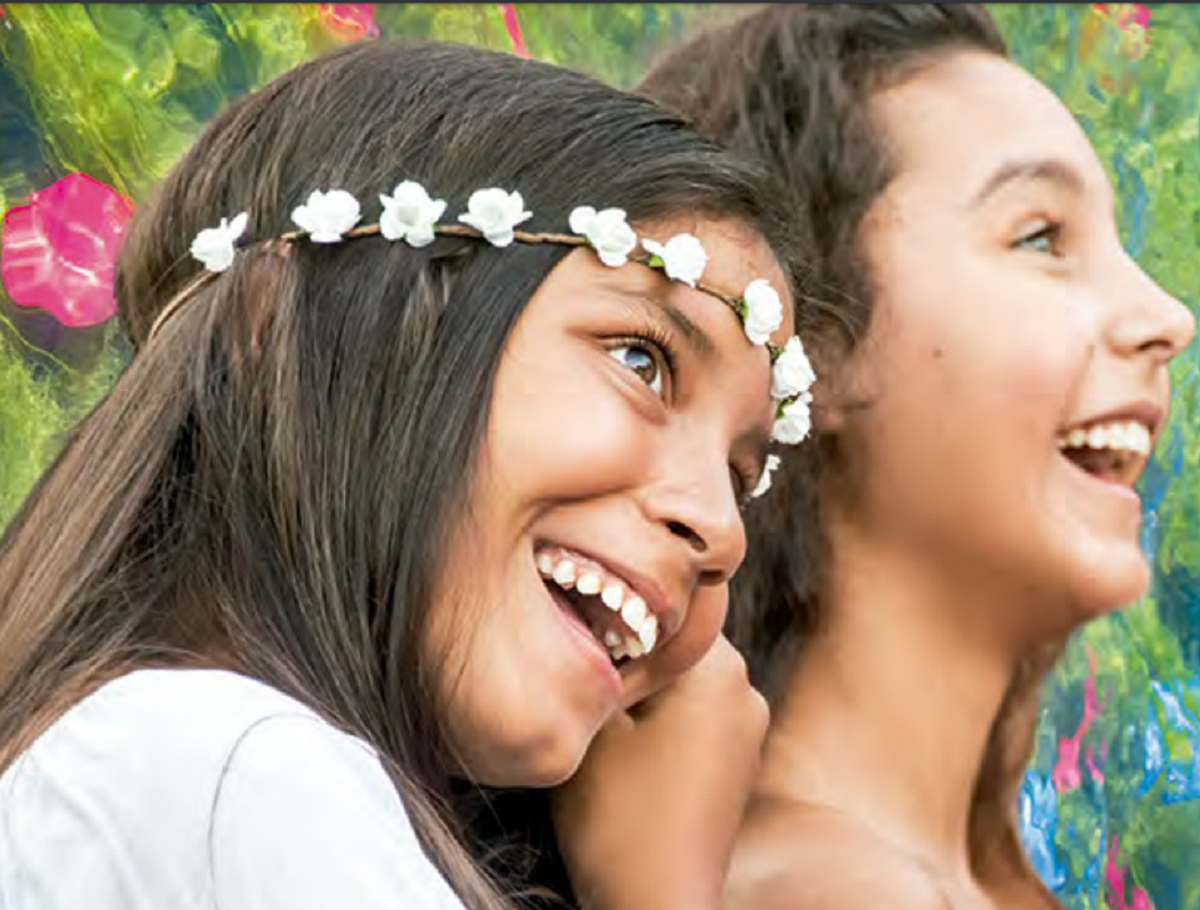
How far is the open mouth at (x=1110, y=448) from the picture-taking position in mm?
1904

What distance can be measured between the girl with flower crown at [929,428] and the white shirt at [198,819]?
0.66 metres

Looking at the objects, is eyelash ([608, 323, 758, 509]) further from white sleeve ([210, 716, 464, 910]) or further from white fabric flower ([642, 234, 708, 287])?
white sleeve ([210, 716, 464, 910])

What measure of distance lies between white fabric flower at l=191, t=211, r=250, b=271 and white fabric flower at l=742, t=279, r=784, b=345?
12.3 inches

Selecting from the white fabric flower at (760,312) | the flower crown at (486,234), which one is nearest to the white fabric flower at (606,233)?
the flower crown at (486,234)

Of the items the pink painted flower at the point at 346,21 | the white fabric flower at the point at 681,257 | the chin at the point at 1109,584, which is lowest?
the chin at the point at 1109,584

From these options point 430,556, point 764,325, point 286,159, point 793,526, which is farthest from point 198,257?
point 793,526

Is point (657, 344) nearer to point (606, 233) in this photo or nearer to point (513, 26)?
point (606, 233)

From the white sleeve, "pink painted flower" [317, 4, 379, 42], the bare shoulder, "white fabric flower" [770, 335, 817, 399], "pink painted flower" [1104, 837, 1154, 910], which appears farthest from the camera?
"pink painted flower" [317, 4, 379, 42]

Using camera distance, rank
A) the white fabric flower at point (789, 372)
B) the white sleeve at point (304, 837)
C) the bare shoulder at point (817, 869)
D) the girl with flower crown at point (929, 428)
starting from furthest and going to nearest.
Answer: the girl with flower crown at point (929, 428) < the bare shoulder at point (817, 869) < the white fabric flower at point (789, 372) < the white sleeve at point (304, 837)

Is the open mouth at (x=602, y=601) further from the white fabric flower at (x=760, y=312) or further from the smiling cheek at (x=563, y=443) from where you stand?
the white fabric flower at (x=760, y=312)

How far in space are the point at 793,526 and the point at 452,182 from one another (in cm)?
57

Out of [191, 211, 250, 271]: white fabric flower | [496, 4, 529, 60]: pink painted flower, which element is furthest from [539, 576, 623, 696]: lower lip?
[496, 4, 529, 60]: pink painted flower

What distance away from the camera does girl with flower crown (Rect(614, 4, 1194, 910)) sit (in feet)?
6.22

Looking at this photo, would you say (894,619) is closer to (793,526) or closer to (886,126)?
(793,526)
